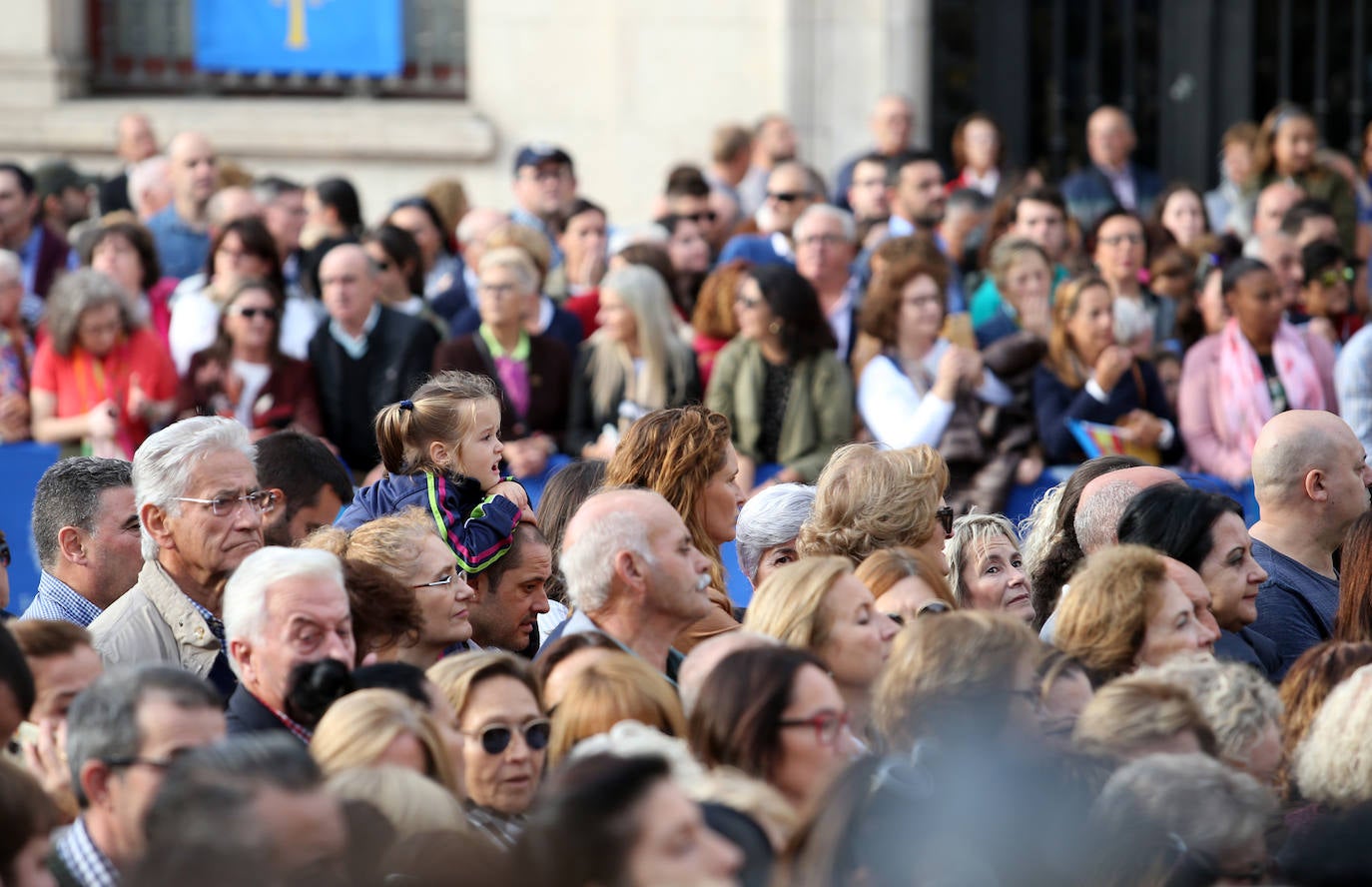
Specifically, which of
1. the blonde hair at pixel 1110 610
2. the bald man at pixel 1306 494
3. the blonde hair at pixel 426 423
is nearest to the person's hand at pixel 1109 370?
the bald man at pixel 1306 494

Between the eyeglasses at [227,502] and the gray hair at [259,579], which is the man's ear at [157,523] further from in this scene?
the gray hair at [259,579]

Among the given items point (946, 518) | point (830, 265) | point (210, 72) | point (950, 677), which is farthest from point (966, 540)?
point (210, 72)

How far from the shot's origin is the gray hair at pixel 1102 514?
6098mm

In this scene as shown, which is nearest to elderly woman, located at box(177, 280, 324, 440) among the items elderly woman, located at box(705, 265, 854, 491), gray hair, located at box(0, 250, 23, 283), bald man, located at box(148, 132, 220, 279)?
gray hair, located at box(0, 250, 23, 283)

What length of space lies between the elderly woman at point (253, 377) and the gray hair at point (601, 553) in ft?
13.1

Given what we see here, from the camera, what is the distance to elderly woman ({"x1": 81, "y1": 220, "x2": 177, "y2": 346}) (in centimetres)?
986

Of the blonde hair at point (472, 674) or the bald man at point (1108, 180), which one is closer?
the blonde hair at point (472, 674)

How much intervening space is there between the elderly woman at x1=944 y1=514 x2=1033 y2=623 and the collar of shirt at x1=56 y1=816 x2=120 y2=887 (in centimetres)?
286

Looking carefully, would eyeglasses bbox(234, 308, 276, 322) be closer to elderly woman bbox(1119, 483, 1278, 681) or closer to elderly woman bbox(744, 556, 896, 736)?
elderly woman bbox(1119, 483, 1278, 681)

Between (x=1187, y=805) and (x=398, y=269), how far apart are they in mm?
6780

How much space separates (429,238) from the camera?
10.9m

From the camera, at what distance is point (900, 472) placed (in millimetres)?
6059

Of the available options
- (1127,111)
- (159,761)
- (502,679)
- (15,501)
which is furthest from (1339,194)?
(159,761)

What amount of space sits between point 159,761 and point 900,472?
2.72 metres
